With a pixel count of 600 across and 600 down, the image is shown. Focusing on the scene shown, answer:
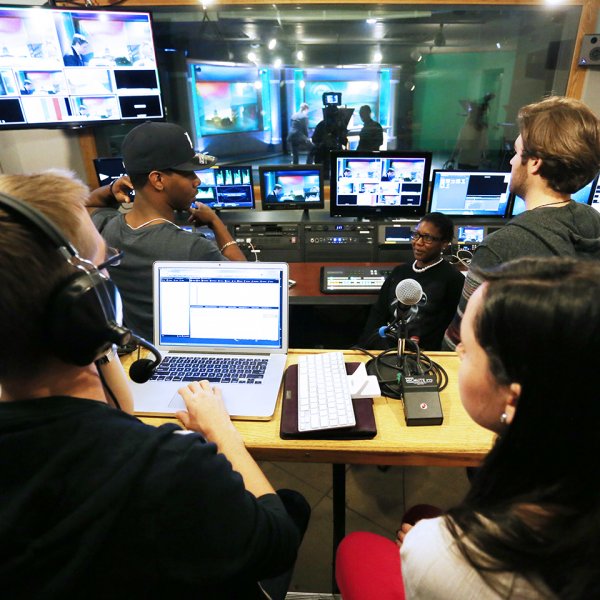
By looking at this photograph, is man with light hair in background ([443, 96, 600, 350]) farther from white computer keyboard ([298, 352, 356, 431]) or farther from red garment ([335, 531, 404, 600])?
red garment ([335, 531, 404, 600])

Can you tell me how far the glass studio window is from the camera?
305cm

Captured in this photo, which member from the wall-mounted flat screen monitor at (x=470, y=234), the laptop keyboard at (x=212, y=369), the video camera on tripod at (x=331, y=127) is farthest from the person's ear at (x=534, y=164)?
the video camera on tripod at (x=331, y=127)

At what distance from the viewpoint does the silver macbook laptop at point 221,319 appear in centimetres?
116

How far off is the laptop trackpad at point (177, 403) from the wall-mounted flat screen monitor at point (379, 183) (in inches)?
65.8

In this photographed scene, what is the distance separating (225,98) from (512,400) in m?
3.50

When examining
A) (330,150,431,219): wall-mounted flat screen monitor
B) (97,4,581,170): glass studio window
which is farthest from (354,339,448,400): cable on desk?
(97,4,581,170): glass studio window

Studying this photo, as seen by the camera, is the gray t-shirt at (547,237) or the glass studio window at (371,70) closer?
the gray t-shirt at (547,237)

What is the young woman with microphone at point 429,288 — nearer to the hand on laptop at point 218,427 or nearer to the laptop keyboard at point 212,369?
the laptop keyboard at point 212,369

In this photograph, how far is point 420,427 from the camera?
37.4 inches

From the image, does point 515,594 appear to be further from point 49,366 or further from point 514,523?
point 49,366

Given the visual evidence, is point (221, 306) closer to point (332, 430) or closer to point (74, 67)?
point (332, 430)

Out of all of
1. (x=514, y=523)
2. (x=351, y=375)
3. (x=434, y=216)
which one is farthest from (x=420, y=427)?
(x=434, y=216)

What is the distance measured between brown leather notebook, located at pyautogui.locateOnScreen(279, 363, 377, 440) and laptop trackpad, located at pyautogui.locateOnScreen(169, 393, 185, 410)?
25cm

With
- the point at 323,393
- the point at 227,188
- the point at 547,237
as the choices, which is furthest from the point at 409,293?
the point at 227,188
